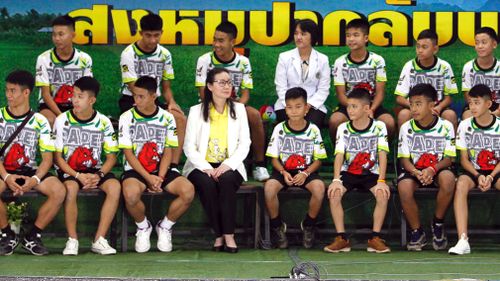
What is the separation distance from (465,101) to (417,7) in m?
0.96

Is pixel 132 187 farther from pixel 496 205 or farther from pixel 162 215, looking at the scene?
pixel 496 205

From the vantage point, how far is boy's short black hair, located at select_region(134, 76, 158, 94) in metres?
9.48

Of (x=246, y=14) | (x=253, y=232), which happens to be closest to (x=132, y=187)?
(x=253, y=232)

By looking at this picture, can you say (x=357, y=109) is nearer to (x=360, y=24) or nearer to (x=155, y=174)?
(x=360, y=24)

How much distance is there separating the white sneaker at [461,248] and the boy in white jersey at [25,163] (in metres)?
3.02

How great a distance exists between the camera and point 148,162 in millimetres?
9539

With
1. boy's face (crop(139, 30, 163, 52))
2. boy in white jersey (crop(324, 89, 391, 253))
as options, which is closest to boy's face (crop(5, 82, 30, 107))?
boy's face (crop(139, 30, 163, 52))

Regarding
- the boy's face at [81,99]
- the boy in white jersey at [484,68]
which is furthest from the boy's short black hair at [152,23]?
the boy in white jersey at [484,68]

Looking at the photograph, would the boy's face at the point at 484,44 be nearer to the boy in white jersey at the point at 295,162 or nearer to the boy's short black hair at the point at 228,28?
the boy in white jersey at the point at 295,162

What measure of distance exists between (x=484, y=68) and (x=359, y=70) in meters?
1.05

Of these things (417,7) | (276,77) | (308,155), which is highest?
(417,7)

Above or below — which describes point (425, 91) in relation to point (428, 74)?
below

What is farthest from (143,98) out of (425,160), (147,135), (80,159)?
(425,160)

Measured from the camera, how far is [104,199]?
9594 mm
